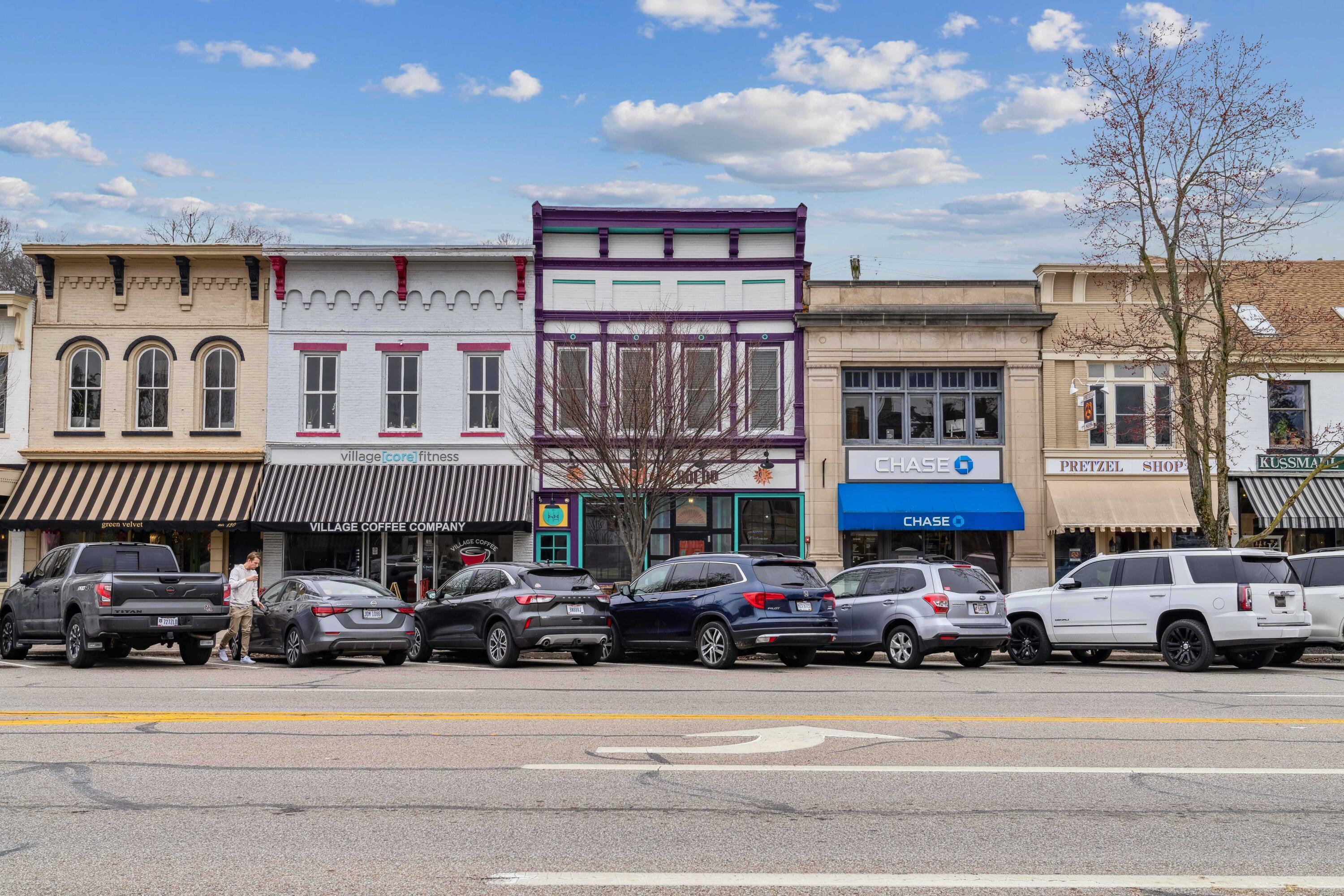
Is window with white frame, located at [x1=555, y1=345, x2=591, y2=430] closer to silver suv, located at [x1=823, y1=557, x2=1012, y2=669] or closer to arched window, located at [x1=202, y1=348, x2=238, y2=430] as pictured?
arched window, located at [x1=202, y1=348, x2=238, y2=430]

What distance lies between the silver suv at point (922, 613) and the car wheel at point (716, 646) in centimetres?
202

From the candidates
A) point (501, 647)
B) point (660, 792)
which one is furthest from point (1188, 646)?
point (660, 792)

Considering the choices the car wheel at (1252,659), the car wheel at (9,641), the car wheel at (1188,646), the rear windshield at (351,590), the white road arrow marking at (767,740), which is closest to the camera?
the white road arrow marking at (767,740)

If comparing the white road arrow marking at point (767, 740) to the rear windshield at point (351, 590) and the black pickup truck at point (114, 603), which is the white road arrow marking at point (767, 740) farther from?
the black pickup truck at point (114, 603)

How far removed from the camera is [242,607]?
19.1 m

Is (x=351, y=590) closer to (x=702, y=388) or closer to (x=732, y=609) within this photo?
(x=732, y=609)

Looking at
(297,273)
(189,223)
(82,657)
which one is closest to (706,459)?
(297,273)

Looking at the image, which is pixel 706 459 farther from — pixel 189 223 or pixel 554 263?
pixel 189 223

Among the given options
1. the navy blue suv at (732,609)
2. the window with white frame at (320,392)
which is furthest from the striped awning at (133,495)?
the navy blue suv at (732,609)

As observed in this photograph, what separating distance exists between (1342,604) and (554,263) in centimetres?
1802

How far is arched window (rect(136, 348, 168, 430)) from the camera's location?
1145 inches

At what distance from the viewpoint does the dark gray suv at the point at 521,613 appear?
712 inches

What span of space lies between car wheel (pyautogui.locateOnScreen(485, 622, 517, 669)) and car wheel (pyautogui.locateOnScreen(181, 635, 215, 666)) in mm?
4216

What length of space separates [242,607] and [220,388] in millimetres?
11493
